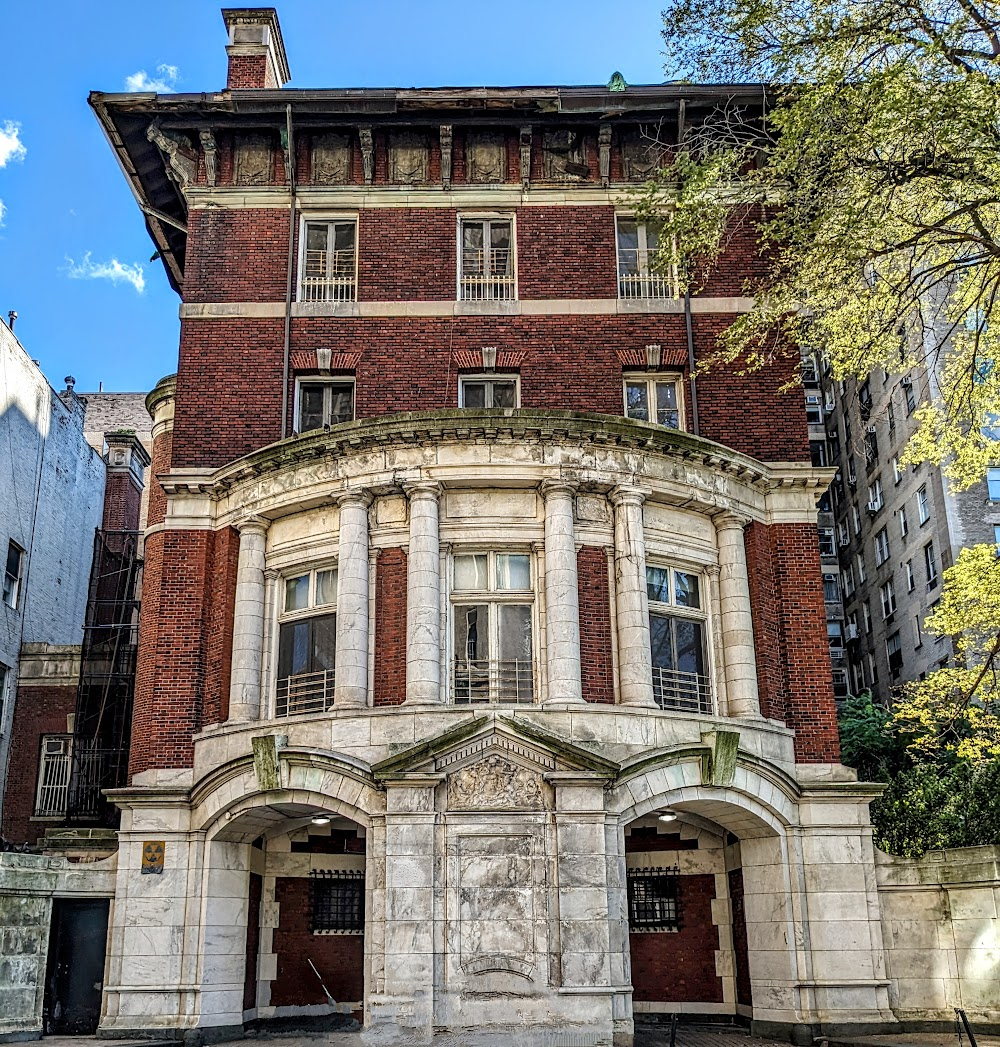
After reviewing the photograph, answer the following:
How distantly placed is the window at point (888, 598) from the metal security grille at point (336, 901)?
3227cm

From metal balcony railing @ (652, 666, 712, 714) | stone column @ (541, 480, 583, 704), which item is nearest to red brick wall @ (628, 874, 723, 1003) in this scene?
metal balcony railing @ (652, 666, 712, 714)

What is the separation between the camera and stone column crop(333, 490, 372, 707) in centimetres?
1973

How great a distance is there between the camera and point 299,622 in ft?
70.4

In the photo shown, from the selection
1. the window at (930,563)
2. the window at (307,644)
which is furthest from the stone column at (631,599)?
the window at (930,563)

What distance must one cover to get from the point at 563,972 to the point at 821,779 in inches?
249

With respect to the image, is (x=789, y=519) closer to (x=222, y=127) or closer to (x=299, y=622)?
(x=299, y=622)

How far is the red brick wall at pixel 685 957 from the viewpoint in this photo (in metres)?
21.8

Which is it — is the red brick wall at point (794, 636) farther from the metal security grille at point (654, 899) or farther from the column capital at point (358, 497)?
the column capital at point (358, 497)

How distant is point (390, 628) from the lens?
20203mm

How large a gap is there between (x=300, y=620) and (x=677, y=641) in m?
6.78

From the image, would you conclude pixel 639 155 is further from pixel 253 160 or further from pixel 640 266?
pixel 253 160

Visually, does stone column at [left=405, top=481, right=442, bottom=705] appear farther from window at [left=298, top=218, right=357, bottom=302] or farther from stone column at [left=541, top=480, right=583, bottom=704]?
window at [left=298, top=218, right=357, bottom=302]

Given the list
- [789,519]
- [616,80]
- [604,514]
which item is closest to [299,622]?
[604,514]

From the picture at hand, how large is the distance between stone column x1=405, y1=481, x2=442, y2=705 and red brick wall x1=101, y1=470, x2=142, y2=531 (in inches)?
893
